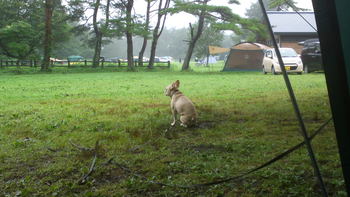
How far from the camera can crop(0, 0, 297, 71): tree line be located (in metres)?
19.3

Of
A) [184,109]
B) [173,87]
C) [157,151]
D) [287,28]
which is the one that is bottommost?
[157,151]

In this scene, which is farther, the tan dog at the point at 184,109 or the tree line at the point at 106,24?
the tree line at the point at 106,24

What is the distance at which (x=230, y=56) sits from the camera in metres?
21.7

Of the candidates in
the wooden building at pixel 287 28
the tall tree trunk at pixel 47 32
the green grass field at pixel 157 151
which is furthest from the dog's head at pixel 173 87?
the tall tree trunk at pixel 47 32

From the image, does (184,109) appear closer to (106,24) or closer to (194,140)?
(194,140)

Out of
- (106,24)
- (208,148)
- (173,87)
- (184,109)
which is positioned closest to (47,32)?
(106,24)

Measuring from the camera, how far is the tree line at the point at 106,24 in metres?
19.3

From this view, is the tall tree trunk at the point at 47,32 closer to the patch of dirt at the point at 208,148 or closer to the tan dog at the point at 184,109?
the tan dog at the point at 184,109

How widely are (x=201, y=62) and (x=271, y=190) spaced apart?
121 ft

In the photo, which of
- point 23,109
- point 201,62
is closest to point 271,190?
point 23,109

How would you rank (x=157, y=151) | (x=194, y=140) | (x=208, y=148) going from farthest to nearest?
(x=194, y=140), (x=208, y=148), (x=157, y=151)

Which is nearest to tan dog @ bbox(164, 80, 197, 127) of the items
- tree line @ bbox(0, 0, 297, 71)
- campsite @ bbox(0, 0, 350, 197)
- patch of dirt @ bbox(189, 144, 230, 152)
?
campsite @ bbox(0, 0, 350, 197)

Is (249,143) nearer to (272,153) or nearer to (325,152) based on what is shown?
(272,153)

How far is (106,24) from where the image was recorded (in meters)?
24.5
